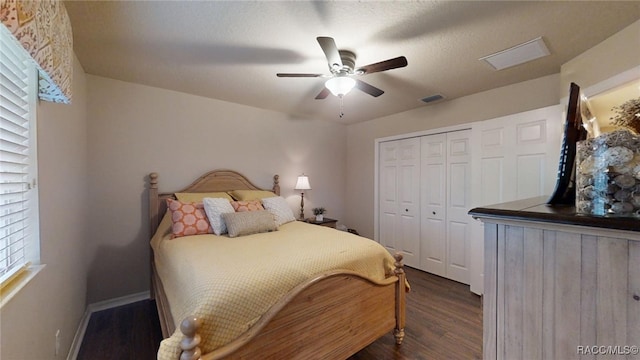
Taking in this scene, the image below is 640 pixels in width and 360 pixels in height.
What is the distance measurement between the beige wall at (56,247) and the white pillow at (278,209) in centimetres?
163

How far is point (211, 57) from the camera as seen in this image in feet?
7.09

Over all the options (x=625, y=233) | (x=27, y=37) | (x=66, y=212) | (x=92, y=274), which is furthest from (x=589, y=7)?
(x=92, y=274)

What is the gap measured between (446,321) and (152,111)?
3.67m

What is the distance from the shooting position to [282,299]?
1.38 m

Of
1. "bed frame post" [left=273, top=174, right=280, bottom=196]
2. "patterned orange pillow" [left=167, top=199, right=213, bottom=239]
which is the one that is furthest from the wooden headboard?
"patterned orange pillow" [left=167, top=199, right=213, bottom=239]

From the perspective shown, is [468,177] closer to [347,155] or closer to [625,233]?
[347,155]

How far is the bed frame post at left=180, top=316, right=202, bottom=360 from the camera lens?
1062 mm

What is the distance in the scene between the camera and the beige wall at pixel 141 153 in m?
2.52

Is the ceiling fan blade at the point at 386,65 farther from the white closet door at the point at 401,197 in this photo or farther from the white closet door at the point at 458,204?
the white closet door at the point at 401,197

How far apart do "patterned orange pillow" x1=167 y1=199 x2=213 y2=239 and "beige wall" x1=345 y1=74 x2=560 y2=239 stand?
2.73 m

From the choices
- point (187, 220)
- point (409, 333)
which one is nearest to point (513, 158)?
point (409, 333)

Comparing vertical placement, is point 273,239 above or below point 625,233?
below

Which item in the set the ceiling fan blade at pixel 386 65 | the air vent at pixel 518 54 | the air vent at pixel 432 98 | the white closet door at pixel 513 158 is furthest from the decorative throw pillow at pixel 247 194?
the air vent at pixel 518 54

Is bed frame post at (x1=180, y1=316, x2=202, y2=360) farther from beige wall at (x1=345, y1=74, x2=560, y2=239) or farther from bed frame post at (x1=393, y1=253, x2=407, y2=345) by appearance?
beige wall at (x1=345, y1=74, x2=560, y2=239)
